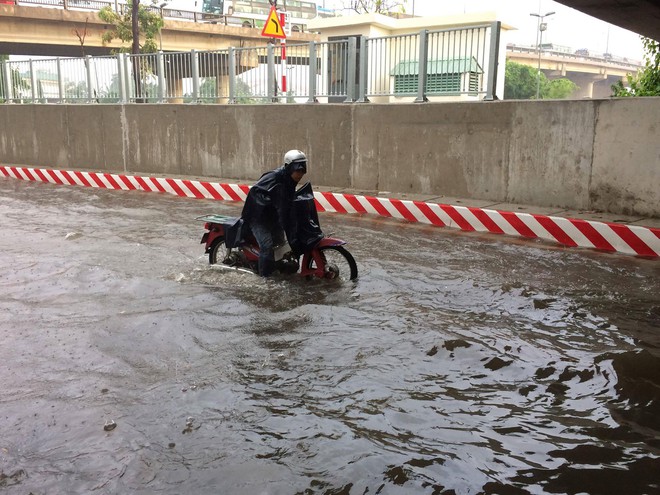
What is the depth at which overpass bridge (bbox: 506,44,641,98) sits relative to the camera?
67125 millimetres

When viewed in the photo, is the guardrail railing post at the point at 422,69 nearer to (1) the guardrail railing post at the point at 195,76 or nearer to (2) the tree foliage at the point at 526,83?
(1) the guardrail railing post at the point at 195,76

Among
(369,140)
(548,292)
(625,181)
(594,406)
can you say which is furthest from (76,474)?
(369,140)

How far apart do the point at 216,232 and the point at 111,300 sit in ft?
5.20

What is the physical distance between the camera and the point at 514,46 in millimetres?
69625

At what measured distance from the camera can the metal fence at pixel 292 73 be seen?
1213cm

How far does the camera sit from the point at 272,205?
6.95 m

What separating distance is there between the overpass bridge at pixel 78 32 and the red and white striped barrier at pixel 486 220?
22.3 meters

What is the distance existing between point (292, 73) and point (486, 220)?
6.91 m

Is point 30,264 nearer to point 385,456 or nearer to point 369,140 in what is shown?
point 385,456

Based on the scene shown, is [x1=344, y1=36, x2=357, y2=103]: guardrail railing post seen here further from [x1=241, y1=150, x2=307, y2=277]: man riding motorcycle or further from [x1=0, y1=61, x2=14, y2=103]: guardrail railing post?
[x1=0, y1=61, x2=14, y2=103]: guardrail railing post

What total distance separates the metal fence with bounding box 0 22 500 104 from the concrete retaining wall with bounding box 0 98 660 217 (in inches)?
15.8

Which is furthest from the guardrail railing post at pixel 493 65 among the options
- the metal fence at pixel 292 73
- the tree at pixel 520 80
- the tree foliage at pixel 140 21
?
the tree at pixel 520 80

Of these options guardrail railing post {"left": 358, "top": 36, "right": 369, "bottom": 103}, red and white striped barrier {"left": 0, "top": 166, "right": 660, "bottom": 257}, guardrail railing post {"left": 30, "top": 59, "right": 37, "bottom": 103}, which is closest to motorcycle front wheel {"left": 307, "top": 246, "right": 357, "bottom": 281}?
red and white striped barrier {"left": 0, "top": 166, "right": 660, "bottom": 257}

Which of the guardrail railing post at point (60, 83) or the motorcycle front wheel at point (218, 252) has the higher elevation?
the guardrail railing post at point (60, 83)
